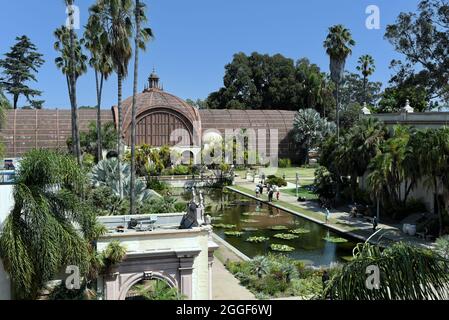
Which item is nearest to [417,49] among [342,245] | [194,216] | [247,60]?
[342,245]

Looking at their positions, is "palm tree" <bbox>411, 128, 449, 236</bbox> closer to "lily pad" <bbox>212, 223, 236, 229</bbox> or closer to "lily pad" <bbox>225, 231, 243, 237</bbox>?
"lily pad" <bbox>225, 231, 243, 237</bbox>

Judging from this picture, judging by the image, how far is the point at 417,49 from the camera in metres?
32.3

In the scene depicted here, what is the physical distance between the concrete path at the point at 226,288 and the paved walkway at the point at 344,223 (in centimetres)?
678

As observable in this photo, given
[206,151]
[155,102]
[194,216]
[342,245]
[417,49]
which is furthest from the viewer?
[155,102]

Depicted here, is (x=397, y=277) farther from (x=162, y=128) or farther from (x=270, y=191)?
(x=162, y=128)

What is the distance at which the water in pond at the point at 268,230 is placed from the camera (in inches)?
1000

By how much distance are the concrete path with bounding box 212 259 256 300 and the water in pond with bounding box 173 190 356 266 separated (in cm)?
452

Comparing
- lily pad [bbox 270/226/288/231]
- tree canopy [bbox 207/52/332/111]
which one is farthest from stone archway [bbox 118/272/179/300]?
tree canopy [bbox 207/52/332/111]

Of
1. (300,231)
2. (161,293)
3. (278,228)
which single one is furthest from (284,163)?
(161,293)

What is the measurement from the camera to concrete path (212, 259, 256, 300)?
699 inches

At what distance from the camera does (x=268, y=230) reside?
102 feet

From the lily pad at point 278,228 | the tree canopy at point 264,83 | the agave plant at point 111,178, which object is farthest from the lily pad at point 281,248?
the tree canopy at point 264,83
